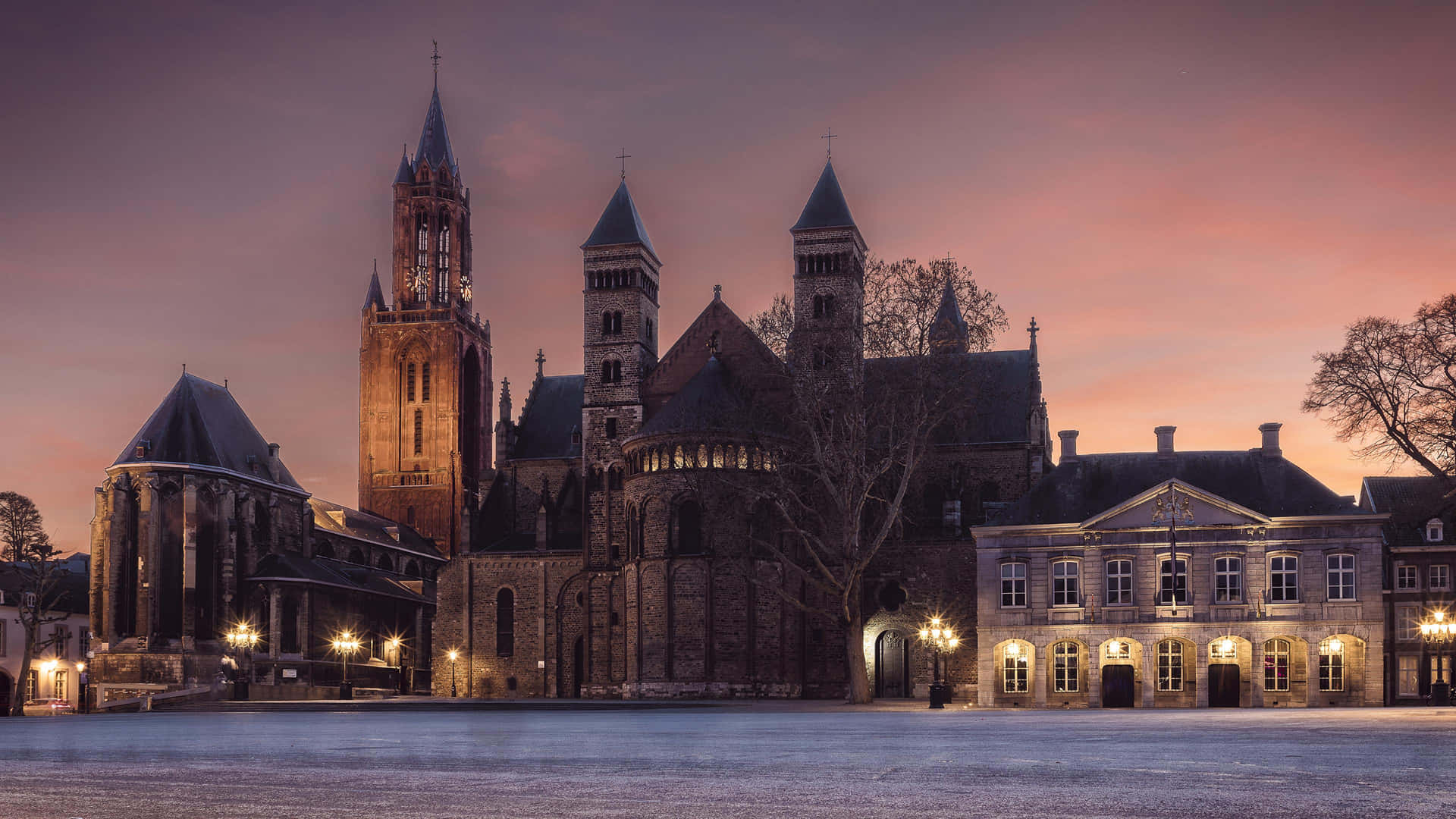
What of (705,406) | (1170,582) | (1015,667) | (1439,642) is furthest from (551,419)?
(1439,642)

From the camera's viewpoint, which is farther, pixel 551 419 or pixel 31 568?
pixel 551 419

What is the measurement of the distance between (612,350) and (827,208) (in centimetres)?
1211

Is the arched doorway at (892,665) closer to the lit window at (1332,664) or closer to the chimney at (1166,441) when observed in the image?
the chimney at (1166,441)

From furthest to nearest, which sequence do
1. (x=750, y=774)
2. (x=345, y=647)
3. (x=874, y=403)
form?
(x=345, y=647), (x=874, y=403), (x=750, y=774)

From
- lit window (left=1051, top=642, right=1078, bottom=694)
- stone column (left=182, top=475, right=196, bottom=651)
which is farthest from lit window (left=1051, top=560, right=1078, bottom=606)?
stone column (left=182, top=475, right=196, bottom=651)

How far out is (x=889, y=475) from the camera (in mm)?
58219

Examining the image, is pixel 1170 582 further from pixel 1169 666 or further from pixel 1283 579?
pixel 1283 579

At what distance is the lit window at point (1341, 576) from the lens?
5175 centimetres

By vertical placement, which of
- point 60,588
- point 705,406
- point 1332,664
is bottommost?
point 1332,664

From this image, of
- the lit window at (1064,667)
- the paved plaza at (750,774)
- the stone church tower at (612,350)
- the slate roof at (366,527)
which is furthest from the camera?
the slate roof at (366,527)

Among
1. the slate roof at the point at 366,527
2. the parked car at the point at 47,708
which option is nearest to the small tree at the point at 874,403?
the parked car at the point at 47,708

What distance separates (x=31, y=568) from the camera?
2817 inches

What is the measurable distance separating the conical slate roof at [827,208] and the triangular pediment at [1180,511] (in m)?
20.7

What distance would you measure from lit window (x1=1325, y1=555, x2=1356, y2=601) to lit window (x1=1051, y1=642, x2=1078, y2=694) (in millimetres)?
9141
